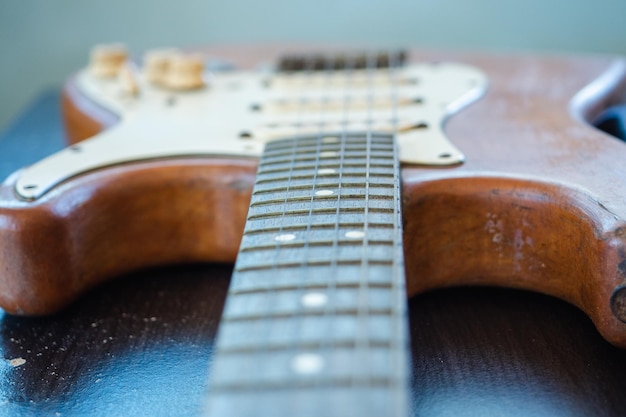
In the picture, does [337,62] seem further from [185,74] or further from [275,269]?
[275,269]

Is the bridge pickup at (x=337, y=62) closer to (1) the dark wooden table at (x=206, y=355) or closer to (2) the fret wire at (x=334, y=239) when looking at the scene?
(2) the fret wire at (x=334, y=239)

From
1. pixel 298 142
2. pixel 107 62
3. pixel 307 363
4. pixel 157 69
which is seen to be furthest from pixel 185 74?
pixel 307 363

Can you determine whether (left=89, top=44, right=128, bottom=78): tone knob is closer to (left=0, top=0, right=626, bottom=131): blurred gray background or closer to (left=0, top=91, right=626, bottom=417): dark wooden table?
(left=0, top=91, right=626, bottom=417): dark wooden table

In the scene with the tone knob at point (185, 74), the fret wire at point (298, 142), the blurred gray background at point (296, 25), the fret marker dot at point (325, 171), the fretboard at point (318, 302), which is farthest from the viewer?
the blurred gray background at point (296, 25)

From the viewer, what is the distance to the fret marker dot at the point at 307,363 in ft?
1.20

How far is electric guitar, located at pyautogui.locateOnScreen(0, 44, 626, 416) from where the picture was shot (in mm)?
387

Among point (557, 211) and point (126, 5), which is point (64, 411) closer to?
point (557, 211)

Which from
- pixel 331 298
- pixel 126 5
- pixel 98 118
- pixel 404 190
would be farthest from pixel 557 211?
pixel 126 5

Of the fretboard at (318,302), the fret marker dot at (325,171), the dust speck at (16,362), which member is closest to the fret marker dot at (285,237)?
the fretboard at (318,302)

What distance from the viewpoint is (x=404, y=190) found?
613 mm

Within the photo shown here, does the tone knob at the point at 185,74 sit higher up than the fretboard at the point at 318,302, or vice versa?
the fretboard at the point at 318,302

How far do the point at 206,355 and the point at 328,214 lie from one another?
152 millimetres

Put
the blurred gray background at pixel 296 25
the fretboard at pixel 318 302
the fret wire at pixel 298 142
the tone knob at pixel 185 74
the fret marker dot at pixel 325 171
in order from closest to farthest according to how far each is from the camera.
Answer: the fretboard at pixel 318 302
the fret wire at pixel 298 142
the fret marker dot at pixel 325 171
the tone knob at pixel 185 74
the blurred gray background at pixel 296 25

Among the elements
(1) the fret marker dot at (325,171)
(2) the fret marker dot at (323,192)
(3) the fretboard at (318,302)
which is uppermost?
(3) the fretboard at (318,302)
